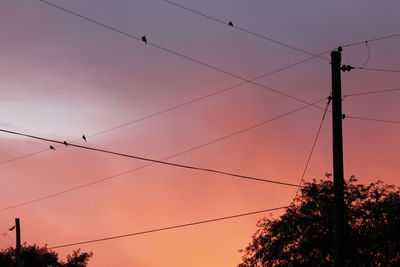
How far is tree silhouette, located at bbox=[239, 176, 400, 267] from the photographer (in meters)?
54.6

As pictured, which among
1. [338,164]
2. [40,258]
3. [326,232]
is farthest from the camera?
[40,258]

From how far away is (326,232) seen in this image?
55.8 m

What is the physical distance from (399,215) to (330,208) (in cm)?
489

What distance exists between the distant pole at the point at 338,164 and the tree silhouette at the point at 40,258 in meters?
Answer: 71.4

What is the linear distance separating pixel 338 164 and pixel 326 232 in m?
30.1

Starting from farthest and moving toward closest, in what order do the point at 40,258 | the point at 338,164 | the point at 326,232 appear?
the point at 40,258, the point at 326,232, the point at 338,164

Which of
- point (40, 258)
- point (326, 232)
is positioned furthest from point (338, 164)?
point (40, 258)

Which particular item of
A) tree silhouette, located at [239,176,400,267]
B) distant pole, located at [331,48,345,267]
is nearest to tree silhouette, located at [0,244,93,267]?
tree silhouette, located at [239,176,400,267]

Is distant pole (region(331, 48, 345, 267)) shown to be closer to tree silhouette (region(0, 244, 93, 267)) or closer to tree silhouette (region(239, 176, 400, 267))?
tree silhouette (region(239, 176, 400, 267))

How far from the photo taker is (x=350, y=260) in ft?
170

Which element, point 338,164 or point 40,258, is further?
point 40,258

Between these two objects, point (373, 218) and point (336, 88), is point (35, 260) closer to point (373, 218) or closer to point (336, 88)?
point (373, 218)

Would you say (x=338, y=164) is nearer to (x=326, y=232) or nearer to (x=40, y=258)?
(x=326, y=232)

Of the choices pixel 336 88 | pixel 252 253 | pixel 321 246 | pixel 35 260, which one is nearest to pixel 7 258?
pixel 35 260
